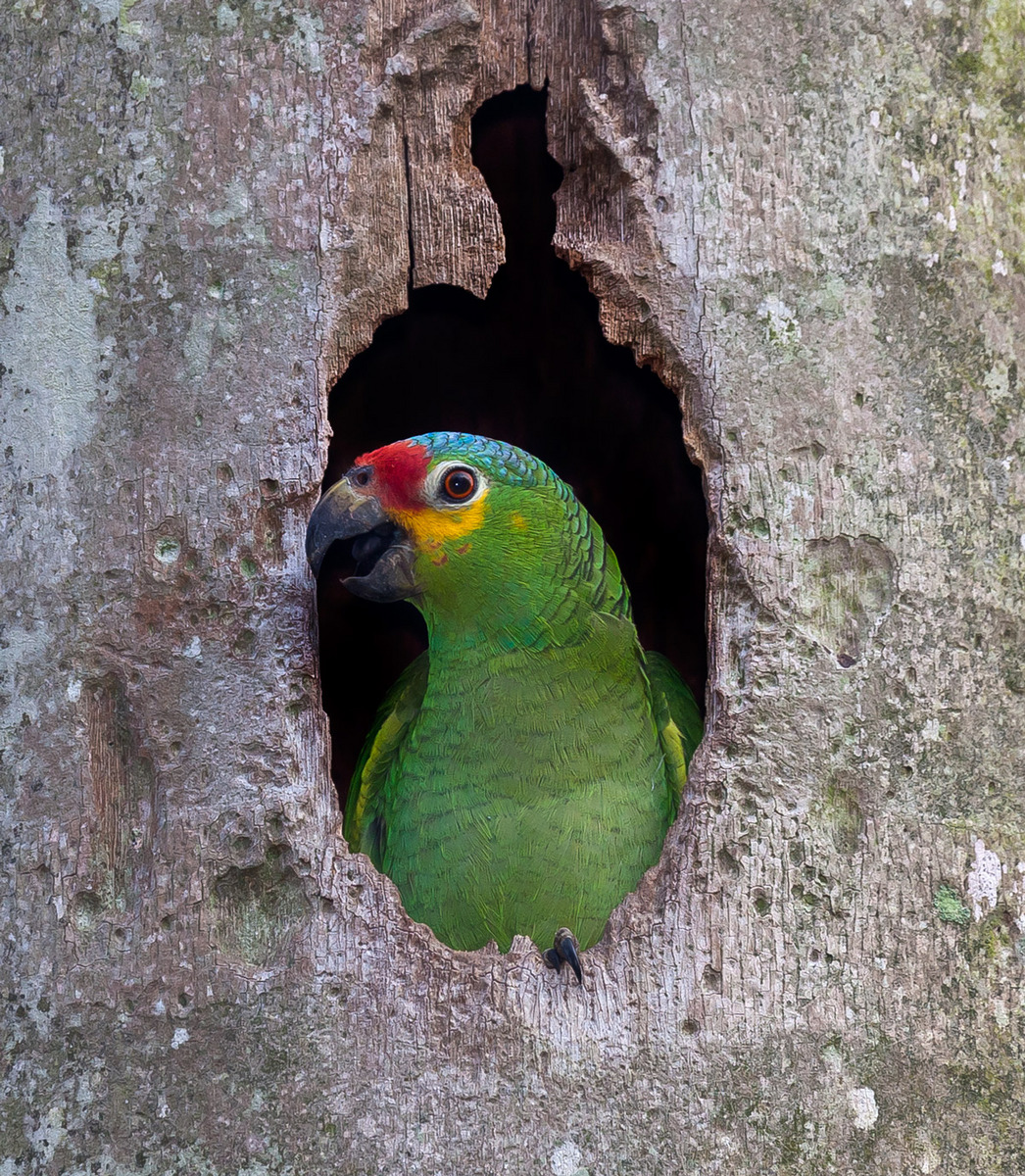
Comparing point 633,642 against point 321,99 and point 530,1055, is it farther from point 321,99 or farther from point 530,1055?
point 321,99

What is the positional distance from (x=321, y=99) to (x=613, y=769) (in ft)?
6.18

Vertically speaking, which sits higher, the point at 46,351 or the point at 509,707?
the point at 46,351

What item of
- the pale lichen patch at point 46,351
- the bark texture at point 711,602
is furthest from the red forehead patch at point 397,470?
the pale lichen patch at point 46,351

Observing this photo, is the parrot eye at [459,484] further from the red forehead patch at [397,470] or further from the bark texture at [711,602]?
the bark texture at [711,602]

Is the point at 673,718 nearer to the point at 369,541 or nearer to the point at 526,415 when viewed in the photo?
the point at 369,541

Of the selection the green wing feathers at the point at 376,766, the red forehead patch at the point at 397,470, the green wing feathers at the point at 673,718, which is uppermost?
the red forehead patch at the point at 397,470

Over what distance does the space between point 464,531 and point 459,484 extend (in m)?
0.13

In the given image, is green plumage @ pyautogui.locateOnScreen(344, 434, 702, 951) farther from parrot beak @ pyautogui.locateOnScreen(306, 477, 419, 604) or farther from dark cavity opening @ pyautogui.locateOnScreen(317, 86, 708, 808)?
dark cavity opening @ pyautogui.locateOnScreen(317, 86, 708, 808)

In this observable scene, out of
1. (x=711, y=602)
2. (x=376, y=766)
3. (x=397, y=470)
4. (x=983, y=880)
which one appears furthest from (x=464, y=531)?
(x=983, y=880)

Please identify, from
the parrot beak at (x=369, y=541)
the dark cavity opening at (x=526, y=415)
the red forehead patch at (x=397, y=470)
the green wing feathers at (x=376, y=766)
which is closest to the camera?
the parrot beak at (x=369, y=541)

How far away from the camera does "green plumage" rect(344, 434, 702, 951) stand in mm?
2971

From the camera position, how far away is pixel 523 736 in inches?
122

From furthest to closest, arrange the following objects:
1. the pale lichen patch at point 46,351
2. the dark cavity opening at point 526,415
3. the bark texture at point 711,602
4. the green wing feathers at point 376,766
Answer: the dark cavity opening at point 526,415
the green wing feathers at point 376,766
the pale lichen patch at point 46,351
the bark texture at point 711,602

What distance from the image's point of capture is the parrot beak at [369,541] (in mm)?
2719
